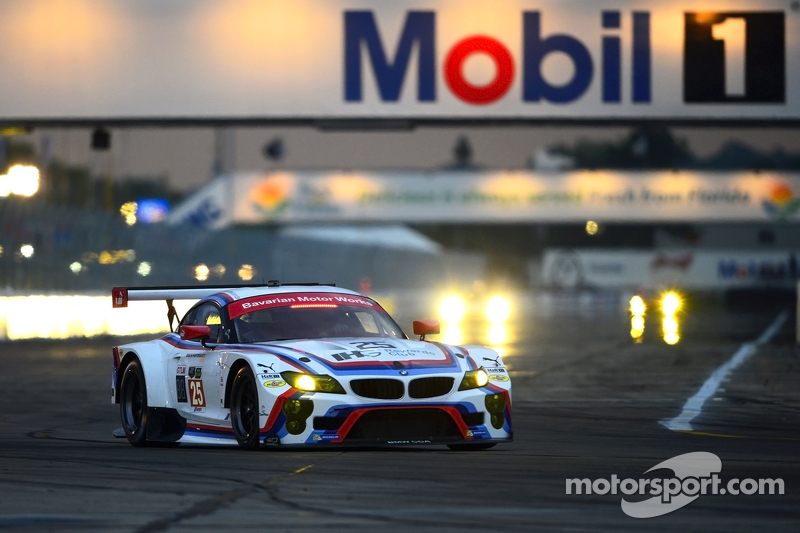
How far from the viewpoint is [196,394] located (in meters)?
10.8

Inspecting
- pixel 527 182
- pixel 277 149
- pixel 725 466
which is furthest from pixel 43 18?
pixel 277 149

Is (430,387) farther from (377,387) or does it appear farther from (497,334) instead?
(497,334)

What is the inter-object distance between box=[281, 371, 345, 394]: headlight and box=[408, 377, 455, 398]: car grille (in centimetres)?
46

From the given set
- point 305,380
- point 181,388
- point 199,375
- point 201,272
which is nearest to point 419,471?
point 305,380

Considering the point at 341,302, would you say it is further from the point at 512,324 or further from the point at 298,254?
the point at 298,254

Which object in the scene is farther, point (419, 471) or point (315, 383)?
point (315, 383)

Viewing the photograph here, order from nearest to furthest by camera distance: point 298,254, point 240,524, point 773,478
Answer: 1. point 240,524
2. point 773,478
3. point 298,254

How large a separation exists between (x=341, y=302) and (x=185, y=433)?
148cm

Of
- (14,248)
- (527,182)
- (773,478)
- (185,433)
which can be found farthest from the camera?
Answer: (527,182)

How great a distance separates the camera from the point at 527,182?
51969mm

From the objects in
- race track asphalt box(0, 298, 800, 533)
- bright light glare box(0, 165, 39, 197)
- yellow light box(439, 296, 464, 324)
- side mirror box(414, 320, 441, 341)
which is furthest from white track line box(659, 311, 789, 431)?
bright light glare box(0, 165, 39, 197)

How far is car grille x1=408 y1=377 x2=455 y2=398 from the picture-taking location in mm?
9703

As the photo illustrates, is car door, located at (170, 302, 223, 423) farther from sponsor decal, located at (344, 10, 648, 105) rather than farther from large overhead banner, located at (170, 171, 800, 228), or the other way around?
large overhead banner, located at (170, 171, 800, 228)

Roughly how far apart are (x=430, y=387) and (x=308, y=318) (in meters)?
1.51
